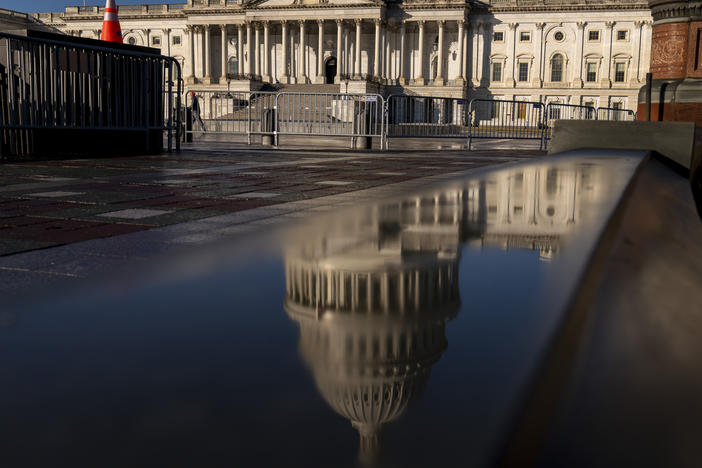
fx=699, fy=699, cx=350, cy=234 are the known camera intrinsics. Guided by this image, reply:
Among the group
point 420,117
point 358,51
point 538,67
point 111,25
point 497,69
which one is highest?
point 358,51

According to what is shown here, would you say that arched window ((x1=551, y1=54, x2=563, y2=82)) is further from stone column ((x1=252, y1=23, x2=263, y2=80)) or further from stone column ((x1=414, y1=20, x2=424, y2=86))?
stone column ((x1=252, y1=23, x2=263, y2=80))

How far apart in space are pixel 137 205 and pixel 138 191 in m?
0.94

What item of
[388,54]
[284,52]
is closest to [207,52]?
[284,52]

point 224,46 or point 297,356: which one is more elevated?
point 224,46

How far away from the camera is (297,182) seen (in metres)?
5.95

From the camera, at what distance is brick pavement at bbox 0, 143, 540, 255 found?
325cm

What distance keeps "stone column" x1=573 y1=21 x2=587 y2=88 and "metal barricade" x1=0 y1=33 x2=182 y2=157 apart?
48.5m

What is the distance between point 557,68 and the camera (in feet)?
180

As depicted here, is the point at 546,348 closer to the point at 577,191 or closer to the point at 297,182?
the point at 577,191

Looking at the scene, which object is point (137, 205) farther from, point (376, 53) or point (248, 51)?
point (248, 51)

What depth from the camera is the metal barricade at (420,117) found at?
56.8 feet

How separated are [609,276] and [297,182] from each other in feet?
16.5

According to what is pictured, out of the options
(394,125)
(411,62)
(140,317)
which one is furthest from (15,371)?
(411,62)

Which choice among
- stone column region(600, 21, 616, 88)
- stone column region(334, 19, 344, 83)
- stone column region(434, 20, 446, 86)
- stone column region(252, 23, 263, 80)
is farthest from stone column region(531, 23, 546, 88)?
stone column region(252, 23, 263, 80)
